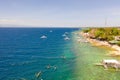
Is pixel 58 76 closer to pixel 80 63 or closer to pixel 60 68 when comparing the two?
pixel 60 68

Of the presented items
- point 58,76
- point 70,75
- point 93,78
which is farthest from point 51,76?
point 93,78

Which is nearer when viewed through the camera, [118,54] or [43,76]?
[43,76]

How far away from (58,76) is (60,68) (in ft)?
28.8

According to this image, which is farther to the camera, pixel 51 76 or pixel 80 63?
pixel 80 63

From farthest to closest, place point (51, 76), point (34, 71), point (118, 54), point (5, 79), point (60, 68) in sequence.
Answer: point (118, 54) < point (60, 68) < point (34, 71) < point (51, 76) < point (5, 79)

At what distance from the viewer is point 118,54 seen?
272 feet

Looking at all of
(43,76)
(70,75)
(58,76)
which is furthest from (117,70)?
(43,76)

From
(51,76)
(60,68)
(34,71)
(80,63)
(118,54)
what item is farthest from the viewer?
(118,54)

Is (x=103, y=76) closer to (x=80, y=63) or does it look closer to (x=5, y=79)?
(x=80, y=63)

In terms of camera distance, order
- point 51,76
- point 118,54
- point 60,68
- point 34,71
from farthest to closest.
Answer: point 118,54 < point 60,68 < point 34,71 < point 51,76

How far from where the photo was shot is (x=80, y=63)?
68.6 m

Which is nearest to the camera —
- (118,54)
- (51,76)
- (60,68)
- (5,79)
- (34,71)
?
(5,79)

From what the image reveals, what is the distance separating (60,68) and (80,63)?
9927 mm

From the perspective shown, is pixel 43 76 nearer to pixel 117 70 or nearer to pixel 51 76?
pixel 51 76
